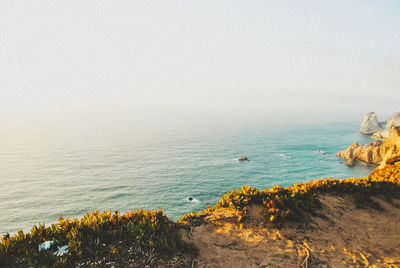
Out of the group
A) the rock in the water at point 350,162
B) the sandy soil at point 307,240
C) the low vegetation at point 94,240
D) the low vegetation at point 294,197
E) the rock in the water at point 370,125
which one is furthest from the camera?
the rock in the water at point 370,125

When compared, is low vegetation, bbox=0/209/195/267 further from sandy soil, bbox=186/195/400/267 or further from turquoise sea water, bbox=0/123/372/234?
turquoise sea water, bbox=0/123/372/234

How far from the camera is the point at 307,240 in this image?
8.42 meters

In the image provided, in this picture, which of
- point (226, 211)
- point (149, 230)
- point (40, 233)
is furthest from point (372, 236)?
point (40, 233)

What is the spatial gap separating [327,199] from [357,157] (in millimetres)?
76438

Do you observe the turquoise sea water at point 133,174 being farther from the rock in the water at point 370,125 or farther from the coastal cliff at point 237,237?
the rock in the water at point 370,125

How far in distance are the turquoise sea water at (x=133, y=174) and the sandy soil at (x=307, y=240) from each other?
31348 mm

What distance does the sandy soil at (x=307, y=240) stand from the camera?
7.18 meters

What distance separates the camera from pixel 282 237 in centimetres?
847

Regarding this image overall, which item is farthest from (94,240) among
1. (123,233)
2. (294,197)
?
(294,197)

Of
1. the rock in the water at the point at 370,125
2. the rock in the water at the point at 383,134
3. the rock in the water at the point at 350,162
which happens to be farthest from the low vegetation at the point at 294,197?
the rock in the water at the point at 370,125

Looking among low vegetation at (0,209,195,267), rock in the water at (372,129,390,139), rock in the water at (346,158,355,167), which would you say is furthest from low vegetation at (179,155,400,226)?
rock in the water at (372,129,390,139)

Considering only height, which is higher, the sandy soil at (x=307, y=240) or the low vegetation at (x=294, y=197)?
the low vegetation at (x=294, y=197)

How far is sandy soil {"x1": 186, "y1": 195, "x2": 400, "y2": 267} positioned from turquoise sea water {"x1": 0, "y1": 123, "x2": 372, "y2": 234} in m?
31.3

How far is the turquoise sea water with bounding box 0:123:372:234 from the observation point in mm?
43188
